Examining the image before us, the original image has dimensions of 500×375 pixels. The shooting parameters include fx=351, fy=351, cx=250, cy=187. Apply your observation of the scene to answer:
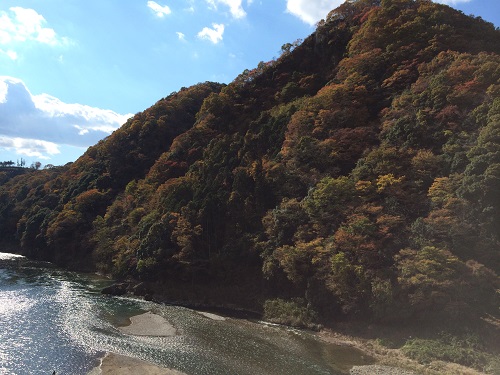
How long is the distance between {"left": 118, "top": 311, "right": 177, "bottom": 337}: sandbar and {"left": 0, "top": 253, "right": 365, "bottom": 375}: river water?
0.88m

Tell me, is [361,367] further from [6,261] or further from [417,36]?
[6,261]

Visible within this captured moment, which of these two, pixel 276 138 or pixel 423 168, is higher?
pixel 276 138

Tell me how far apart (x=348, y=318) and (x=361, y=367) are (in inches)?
289

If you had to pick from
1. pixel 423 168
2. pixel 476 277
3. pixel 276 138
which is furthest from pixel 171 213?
pixel 476 277

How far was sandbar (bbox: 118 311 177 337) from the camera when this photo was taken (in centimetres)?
3141

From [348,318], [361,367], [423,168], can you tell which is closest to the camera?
[361,367]

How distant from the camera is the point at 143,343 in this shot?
29.0 metres

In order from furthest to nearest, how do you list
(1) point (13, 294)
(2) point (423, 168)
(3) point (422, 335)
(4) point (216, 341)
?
(1) point (13, 294)
(2) point (423, 168)
(4) point (216, 341)
(3) point (422, 335)

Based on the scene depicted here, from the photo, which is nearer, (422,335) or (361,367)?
(361,367)

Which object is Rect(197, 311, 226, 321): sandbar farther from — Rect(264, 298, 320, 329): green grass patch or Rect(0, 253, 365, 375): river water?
Rect(264, 298, 320, 329): green grass patch

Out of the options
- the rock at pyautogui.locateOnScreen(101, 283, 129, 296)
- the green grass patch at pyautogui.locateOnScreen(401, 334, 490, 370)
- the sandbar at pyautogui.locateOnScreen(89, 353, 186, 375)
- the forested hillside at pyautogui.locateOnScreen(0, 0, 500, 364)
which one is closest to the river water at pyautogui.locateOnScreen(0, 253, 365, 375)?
the sandbar at pyautogui.locateOnScreen(89, 353, 186, 375)

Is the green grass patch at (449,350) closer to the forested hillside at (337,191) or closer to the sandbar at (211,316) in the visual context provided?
the forested hillside at (337,191)

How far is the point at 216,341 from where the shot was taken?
2961cm

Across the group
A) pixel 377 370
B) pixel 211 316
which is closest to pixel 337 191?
pixel 377 370
